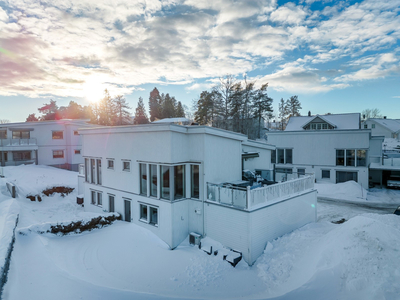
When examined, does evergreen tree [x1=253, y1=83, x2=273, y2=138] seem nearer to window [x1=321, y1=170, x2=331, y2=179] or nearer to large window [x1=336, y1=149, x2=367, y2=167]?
window [x1=321, y1=170, x2=331, y2=179]

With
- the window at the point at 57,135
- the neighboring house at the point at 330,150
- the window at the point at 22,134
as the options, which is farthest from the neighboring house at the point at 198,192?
the window at the point at 22,134

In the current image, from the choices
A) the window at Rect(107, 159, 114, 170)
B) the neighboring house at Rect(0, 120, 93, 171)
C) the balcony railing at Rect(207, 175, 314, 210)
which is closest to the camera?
the balcony railing at Rect(207, 175, 314, 210)

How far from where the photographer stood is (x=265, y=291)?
845 centimetres

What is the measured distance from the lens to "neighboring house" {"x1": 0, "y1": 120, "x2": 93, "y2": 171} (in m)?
30.1

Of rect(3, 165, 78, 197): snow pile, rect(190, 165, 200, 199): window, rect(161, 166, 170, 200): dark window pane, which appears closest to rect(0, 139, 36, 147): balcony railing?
rect(3, 165, 78, 197): snow pile

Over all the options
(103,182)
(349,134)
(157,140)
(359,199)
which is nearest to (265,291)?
(157,140)

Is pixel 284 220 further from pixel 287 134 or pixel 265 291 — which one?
pixel 287 134

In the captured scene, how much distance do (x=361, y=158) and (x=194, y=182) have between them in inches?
814

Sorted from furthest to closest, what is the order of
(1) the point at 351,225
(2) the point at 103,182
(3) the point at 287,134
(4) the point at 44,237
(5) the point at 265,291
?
(3) the point at 287,134 → (2) the point at 103,182 → (4) the point at 44,237 → (1) the point at 351,225 → (5) the point at 265,291

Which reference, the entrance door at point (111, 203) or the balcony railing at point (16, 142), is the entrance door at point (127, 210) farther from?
the balcony railing at point (16, 142)

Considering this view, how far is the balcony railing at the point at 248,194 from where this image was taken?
10.5 m

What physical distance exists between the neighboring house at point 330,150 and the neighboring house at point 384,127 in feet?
133

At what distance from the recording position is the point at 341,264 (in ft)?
26.0

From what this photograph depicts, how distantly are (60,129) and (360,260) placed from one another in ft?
118
